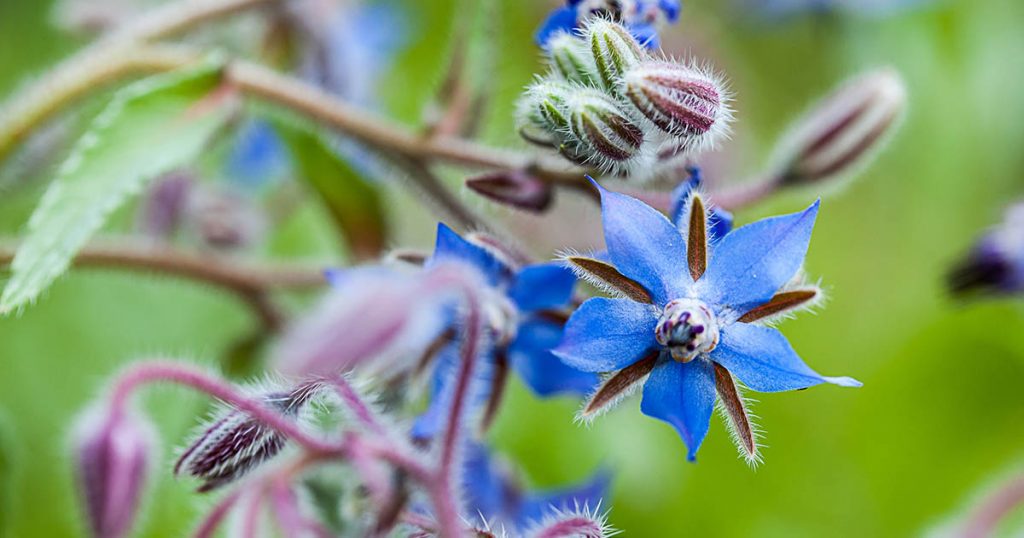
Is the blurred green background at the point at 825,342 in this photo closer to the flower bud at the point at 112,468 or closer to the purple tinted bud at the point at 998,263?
the purple tinted bud at the point at 998,263

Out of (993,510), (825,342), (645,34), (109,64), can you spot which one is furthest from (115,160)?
(825,342)

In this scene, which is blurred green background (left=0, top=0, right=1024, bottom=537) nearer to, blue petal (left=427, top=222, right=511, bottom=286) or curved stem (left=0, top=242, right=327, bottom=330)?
curved stem (left=0, top=242, right=327, bottom=330)

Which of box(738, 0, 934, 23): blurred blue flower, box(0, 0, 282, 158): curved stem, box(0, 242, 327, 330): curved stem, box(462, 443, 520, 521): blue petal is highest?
box(0, 0, 282, 158): curved stem

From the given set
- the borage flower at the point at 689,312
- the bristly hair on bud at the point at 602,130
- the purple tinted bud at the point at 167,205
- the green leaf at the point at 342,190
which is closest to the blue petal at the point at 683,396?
the borage flower at the point at 689,312

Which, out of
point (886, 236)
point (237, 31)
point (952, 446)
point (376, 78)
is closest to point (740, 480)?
point (952, 446)

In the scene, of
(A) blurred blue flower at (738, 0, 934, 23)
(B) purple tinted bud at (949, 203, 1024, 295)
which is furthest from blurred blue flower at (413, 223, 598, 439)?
(A) blurred blue flower at (738, 0, 934, 23)

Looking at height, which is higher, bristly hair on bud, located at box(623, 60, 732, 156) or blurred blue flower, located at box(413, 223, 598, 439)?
bristly hair on bud, located at box(623, 60, 732, 156)
